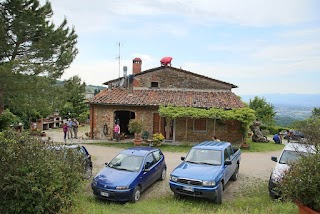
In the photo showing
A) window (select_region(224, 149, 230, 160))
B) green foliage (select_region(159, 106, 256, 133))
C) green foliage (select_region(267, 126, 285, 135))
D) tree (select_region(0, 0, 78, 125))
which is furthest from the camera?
green foliage (select_region(267, 126, 285, 135))

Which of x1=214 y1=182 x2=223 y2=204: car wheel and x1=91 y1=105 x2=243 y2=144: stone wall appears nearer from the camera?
x1=214 y1=182 x2=223 y2=204: car wheel

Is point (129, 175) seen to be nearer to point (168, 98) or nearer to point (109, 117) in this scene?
point (109, 117)

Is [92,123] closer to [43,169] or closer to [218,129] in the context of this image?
[218,129]

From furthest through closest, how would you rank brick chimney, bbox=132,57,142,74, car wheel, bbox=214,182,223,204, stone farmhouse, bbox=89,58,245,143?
1. brick chimney, bbox=132,57,142,74
2. stone farmhouse, bbox=89,58,245,143
3. car wheel, bbox=214,182,223,204

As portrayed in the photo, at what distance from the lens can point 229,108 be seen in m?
19.7

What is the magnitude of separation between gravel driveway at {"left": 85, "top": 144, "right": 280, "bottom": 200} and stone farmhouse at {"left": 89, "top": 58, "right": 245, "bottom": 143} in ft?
9.61

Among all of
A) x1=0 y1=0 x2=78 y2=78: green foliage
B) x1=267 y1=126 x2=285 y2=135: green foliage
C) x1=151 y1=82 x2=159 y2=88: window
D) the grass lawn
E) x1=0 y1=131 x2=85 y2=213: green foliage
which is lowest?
x1=267 y1=126 x2=285 y2=135: green foliage

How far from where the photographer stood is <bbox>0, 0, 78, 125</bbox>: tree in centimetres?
1221

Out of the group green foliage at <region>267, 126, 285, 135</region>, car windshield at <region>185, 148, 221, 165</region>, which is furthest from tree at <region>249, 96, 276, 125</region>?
car windshield at <region>185, 148, 221, 165</region>

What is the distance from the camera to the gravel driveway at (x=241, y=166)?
1009cm

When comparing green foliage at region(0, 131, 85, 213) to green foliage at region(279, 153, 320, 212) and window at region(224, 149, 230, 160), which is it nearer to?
green foliage at region(279, 153, 320, 212)

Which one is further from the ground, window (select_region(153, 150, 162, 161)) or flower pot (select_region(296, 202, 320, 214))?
flower pot (select_region(296, 202, 320, 214))

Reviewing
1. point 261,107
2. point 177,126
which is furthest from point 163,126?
point 261,107

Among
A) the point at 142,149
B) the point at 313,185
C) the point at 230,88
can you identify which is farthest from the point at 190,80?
the point at 313,185
